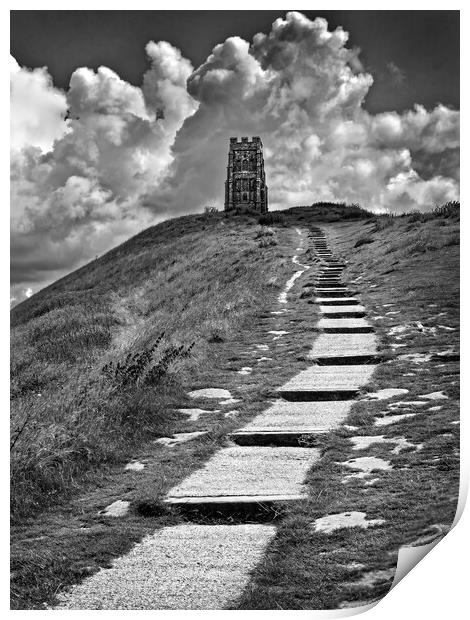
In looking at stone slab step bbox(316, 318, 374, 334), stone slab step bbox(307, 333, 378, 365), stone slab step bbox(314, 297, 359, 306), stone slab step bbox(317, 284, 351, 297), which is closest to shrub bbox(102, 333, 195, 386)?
stone slab step bbox(307, 333, 378, 365)

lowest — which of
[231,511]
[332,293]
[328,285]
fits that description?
[231,511]

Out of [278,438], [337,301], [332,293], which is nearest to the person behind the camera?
[278,438]

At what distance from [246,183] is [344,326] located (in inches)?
681

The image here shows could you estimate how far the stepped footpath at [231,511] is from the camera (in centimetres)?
351

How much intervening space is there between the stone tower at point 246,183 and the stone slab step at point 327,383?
3.14 metres

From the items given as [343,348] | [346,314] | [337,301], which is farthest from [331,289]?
[343,348]

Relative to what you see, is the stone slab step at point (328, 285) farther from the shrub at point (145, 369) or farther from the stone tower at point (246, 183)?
the shrub at point (145, 369)

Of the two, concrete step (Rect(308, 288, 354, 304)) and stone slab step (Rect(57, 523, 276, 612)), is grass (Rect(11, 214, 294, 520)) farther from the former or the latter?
concrete step (Rect(308, 288, 354, 304))

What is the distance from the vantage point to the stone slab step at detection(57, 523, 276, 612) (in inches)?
136

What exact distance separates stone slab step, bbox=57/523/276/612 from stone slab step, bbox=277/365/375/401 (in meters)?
3.35

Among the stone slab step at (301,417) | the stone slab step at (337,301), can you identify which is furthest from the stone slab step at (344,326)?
the stone slab step at (301,417)

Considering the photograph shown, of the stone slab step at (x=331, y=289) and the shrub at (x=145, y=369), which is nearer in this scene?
the shrub at (x=145, y=369)

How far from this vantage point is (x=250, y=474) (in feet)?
16.6

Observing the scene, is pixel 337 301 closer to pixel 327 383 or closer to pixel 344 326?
pixel 344 326
